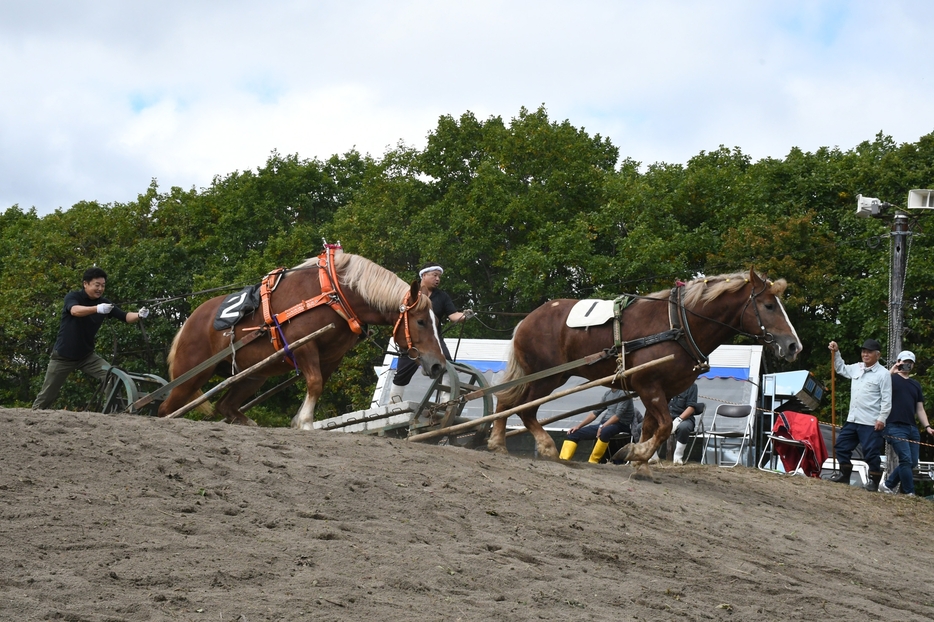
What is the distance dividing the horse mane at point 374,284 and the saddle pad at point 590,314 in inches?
76.7

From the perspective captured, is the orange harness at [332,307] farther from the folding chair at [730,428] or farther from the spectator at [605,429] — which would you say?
the folding chair at [730,428]

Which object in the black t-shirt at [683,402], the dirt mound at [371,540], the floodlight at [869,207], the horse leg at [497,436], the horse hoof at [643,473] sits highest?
the floodlight at [869,207]

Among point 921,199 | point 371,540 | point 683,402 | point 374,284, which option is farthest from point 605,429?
point 371,540

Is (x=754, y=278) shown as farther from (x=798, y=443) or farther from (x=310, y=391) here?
(x=798, y=443)

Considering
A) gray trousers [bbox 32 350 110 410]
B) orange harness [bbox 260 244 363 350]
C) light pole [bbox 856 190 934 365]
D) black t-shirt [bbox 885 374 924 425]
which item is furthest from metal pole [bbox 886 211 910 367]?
gray trousers [bbox 32 350 110 410]

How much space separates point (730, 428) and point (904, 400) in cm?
423

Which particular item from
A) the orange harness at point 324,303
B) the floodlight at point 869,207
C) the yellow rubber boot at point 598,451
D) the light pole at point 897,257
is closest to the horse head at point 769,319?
the yellow rubber boot at point 598,451

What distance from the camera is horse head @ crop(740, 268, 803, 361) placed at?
33.9 feet

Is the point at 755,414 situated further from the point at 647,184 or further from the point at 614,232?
the point at 647,184

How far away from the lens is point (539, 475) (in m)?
8.80

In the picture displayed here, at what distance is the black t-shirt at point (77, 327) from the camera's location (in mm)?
10266

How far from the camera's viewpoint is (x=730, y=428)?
16953 millimetres

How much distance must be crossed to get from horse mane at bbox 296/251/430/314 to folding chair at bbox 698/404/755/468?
787cm

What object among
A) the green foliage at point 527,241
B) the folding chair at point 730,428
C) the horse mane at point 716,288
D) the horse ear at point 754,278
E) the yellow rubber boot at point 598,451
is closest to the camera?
the horse ear at point 754,278
